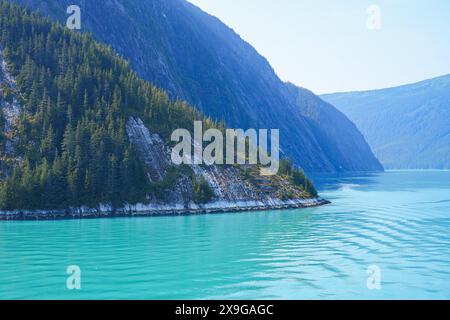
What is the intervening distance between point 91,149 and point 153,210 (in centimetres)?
1864

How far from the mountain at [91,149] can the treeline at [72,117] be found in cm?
22

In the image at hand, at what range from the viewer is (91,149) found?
365 ft

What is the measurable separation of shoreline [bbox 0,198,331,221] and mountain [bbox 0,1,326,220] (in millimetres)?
211

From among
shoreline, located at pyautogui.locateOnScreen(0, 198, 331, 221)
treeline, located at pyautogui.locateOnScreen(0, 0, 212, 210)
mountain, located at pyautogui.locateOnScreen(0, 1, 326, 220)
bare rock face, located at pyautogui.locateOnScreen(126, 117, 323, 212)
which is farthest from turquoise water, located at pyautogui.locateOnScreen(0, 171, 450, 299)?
bare rock face, located at pyautogui.locateOnScreen(126, 117, 323, 212)

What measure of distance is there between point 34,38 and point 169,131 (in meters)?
42.5

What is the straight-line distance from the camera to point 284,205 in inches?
4631

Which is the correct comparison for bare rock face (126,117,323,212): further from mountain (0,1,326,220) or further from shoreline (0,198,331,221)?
mountain (0,1,326,220)

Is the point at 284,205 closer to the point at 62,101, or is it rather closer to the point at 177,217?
the point at 177,217

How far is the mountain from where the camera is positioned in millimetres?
102938

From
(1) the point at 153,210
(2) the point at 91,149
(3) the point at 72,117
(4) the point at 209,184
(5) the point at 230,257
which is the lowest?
(5) the point at 230,257

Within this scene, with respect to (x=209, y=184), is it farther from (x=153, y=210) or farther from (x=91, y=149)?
(x=91, y=149)

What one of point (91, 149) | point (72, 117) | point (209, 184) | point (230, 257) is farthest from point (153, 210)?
point (230, 257)

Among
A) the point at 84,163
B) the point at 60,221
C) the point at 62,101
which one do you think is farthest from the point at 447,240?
the point at 62,101

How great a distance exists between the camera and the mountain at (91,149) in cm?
10294
